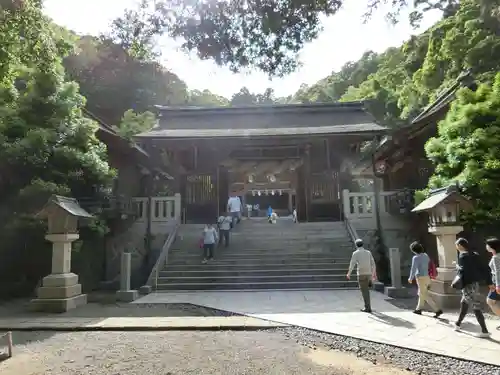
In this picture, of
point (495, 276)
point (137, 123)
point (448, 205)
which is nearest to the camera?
point (495, 276)

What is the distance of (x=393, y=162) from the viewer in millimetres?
17156

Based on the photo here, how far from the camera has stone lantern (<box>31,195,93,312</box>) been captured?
353 inches

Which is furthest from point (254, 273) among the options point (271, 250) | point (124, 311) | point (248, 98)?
point (248, 98)

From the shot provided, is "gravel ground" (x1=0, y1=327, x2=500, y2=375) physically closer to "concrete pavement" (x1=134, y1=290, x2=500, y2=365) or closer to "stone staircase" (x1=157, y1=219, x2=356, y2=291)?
"concrete pavement" (x1=134, y1=290, x2=500, y2=365)

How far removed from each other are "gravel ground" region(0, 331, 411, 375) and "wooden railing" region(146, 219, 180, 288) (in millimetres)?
5103

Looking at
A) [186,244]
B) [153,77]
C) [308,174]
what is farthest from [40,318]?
[153,77]

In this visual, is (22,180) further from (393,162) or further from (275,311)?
(393,162)

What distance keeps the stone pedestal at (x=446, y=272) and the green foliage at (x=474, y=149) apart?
1.49 m

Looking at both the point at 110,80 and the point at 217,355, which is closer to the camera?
the point at 217,355

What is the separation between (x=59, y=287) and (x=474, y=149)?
35.3 ft

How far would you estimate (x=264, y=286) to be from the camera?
11.3 meters

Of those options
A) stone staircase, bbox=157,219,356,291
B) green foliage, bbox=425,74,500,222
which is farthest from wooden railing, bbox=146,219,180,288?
green foliage, bbox=425,74,500,222

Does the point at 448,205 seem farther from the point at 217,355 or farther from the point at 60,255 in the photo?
the point at 60,255

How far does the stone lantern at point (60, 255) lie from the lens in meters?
8.97
